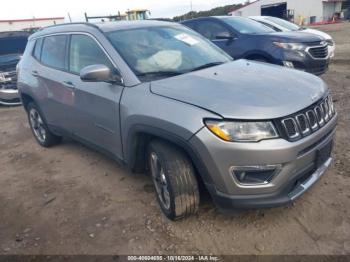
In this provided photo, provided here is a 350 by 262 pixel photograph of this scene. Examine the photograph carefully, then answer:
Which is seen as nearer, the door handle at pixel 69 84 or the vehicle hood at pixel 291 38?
the door handle at pixel 69 84

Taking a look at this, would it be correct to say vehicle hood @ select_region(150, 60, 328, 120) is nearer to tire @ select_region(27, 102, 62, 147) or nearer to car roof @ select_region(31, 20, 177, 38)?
car roof @ select_region(31, 20, 177, 38)

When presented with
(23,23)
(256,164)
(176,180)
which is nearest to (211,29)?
(176,180)

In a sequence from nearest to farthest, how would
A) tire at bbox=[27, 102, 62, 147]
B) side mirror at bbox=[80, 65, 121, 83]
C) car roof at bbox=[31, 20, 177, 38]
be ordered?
side mirror at bbox=[80, 65, 121, 83], car roof at bbox=[31, 20, 177, 38], tire at bbox=[27, 102, 62, 147]

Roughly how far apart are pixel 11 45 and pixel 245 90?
915 centimetres

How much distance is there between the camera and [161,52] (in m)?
3.52

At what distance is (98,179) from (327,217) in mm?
2538

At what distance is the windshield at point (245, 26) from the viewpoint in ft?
24.2

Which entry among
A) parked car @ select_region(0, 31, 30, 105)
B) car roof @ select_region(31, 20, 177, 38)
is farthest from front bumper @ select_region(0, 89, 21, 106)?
car roof @ select_region(31, 20, 177, 38)

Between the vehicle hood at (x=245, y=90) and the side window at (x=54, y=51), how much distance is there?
1.80m

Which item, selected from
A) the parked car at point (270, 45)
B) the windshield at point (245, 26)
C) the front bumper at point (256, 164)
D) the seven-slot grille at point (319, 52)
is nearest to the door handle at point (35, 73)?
the front bumper at point (256, 164)

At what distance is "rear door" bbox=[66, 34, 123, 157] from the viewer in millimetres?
3391

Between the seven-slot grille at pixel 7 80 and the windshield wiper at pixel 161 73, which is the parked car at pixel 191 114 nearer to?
the windshield wiper at pixel 161 73

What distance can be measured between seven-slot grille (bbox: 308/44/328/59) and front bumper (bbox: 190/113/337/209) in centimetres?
444

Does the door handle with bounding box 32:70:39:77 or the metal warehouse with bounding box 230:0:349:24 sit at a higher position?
the door handle with bounding box 32:70:39:77
